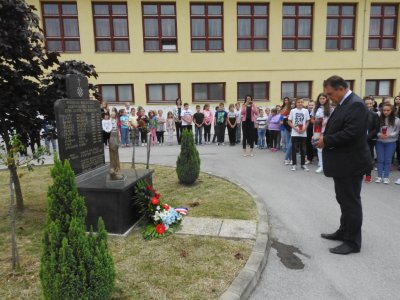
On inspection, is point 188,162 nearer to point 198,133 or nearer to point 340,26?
point 198,133

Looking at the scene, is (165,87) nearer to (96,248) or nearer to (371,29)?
(371,29)

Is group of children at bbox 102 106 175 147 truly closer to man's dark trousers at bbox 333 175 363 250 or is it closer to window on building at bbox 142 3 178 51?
window on building at bbox 142 3 178 51

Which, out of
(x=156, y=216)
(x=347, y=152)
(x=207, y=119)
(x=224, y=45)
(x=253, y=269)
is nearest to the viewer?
(x=253, y=269)

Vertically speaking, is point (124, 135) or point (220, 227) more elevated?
point (124, 135)

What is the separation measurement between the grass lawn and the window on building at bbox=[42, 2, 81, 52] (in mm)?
15428

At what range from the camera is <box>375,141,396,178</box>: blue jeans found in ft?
24.9

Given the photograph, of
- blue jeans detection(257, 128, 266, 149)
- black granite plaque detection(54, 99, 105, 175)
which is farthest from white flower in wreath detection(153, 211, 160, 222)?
blue jeans detection(257, 128, 266, 149)

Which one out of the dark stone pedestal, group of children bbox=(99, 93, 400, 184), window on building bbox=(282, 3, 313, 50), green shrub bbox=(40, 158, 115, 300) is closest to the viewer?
green shrub bbox=(40, 158, 115, 300)

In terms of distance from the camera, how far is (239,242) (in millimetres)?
4445

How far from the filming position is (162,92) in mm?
20172

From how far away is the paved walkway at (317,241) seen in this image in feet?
11.6

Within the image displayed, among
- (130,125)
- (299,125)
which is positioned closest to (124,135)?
(130,125)

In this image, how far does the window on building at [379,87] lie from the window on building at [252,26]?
24.2 feet

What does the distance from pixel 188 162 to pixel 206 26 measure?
14747 millimetres
